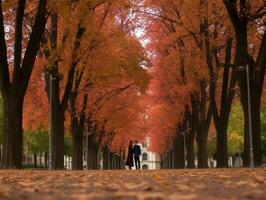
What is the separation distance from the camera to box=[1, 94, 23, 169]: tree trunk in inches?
765

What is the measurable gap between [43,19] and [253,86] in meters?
8.43

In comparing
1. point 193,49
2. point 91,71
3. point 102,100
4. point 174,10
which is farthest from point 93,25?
point 102,100

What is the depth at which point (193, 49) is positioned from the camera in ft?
109

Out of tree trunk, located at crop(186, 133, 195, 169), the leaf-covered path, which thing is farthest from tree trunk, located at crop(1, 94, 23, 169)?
tree trunk, located at crop(186, 133, 195, 169)

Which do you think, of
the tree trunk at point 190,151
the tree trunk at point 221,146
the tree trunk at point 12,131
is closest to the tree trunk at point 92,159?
the tree trunk at point 190,151

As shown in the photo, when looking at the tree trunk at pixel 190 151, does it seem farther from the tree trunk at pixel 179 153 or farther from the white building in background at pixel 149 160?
the white building in background at pixel 149 160

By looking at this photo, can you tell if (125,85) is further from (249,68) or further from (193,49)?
(249,68)


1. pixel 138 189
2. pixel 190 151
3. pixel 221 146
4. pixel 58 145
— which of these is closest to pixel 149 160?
pixel 190 151

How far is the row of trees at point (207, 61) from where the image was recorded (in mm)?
21656

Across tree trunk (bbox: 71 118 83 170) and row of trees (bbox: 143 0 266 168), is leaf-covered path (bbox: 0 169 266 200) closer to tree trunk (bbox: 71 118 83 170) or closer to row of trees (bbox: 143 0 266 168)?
row of trees (bbox: 143 0 266 168)

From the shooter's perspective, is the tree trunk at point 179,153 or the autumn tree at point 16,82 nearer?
the autumn tree at point 16,82

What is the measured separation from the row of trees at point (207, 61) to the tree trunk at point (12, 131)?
8110mm

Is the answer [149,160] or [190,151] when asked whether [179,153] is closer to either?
[190,151]

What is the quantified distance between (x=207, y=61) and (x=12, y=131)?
12.5 m
